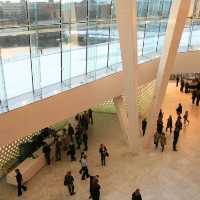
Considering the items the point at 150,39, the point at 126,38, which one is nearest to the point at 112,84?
the point at 126,38

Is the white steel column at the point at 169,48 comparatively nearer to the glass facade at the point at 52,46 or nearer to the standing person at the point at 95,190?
the glass facade at the point at 52,46

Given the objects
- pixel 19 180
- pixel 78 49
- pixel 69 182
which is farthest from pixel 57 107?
pixel 78 49

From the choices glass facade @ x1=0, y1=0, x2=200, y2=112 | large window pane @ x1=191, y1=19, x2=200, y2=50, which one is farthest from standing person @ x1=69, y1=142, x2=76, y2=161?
large window pane @ x1=191, y1=19, x2=200, y2=50

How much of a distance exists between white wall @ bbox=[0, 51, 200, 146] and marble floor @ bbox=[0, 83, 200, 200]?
287cm

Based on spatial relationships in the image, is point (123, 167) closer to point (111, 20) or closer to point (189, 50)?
point (111, 20)

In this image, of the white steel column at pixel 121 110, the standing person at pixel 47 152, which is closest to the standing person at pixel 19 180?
the standing person at pixel 47 152

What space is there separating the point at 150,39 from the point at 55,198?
9626 millimetres

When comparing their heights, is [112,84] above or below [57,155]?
above

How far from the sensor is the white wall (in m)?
8.69

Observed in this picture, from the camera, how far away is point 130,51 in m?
11.5

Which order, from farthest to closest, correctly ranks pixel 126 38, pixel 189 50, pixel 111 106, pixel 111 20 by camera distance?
1. pixel 111 106
2. pixel 189 50
3. pixel 111 20
4. pixel 126 38

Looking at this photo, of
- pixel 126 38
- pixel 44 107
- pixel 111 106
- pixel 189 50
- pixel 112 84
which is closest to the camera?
pixel 44 107

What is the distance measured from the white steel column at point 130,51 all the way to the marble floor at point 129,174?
1284 mm

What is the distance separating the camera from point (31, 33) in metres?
10.3
